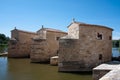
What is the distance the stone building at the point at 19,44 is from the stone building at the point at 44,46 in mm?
6063

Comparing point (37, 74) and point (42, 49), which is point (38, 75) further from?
point (42, 49)

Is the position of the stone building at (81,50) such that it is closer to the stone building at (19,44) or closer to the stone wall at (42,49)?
the stone wall at (42,49)

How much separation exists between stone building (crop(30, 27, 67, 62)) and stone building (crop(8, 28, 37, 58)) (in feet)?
19.9

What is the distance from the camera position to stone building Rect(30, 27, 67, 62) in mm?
20344

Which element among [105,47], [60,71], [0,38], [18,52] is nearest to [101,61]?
[105,47]

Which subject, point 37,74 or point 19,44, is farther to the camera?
point 19,44

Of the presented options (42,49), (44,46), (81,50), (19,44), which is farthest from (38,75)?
(19,44)

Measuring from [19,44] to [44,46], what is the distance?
707cm

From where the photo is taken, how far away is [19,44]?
26.1m

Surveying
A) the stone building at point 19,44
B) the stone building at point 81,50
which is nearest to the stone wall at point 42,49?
the stone building at point 19,44

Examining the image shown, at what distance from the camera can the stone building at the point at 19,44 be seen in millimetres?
25781

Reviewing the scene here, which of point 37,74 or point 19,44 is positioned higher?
point 19,44

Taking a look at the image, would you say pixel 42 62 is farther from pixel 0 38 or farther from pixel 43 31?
pixel 0 38

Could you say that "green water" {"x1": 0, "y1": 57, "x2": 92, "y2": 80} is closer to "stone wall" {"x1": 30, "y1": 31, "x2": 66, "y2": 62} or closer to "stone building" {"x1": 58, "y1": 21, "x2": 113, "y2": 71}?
"stone building" {"x1": 58, "y1": 21, "x2": 113, "y2": 71}
